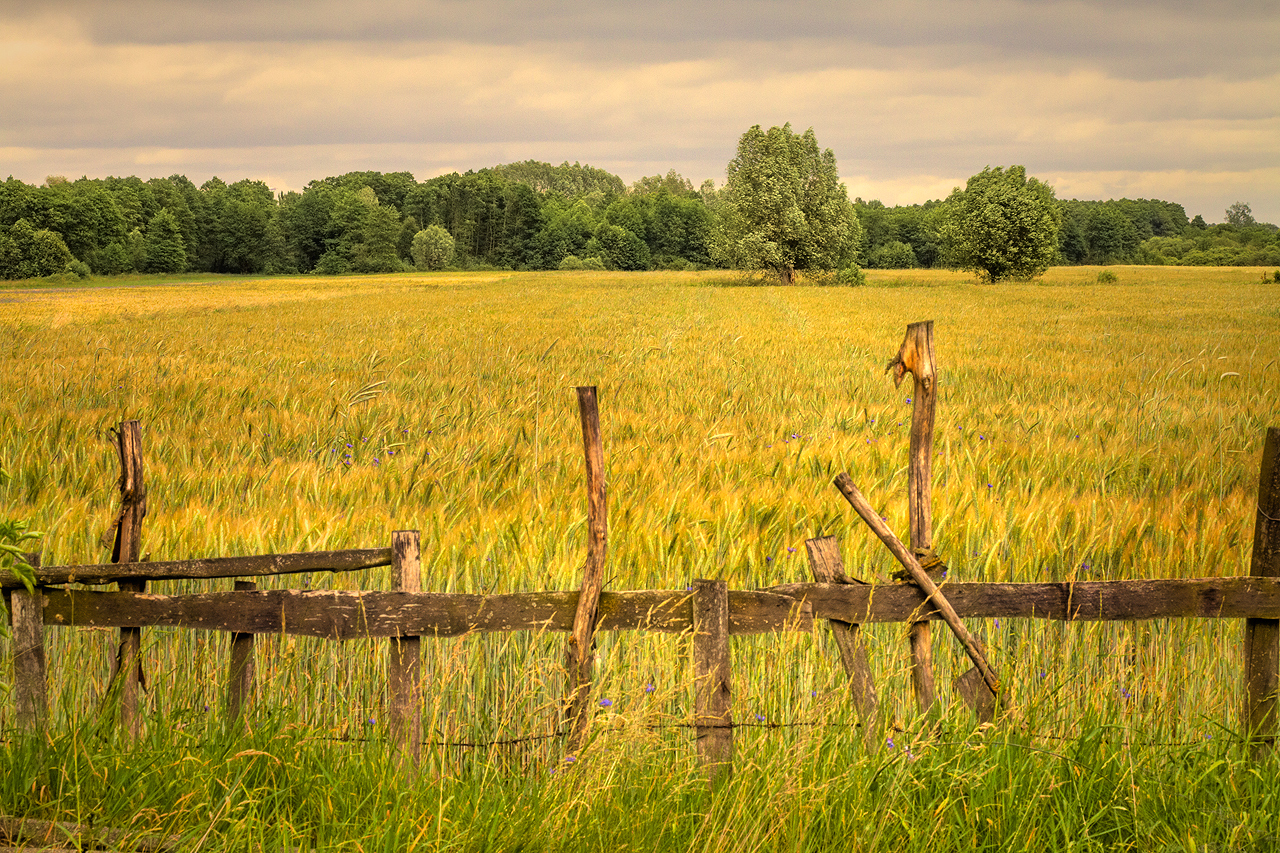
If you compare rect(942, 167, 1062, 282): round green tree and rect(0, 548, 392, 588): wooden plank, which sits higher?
rect(942, 167, 1062, 282): round green tree

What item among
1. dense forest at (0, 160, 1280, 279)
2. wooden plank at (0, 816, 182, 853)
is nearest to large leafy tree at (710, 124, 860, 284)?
dense forest at (0, 160, 1280, 279)

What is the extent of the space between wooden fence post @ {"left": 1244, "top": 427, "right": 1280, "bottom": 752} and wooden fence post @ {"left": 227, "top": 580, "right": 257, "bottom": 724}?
3.45 m

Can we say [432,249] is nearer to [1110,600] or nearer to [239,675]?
[239,675]

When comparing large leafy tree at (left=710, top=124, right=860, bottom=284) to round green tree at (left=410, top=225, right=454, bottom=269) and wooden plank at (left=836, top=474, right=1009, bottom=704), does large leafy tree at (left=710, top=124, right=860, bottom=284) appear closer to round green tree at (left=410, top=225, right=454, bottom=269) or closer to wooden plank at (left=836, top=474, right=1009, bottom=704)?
wooden plank at (left=836, top=474, right=1009, bottom=704)

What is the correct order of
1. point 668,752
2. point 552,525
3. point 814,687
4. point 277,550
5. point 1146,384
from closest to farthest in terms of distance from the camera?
point 668,752 → point 814,687 → point 277,550 → point 552,525 → point 1146,384

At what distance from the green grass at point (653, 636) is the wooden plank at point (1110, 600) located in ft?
0.79

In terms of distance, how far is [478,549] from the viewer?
13.5 ft

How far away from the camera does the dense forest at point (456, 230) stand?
98125 millimetres

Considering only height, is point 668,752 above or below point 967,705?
below

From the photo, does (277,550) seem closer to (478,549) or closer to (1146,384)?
(478,549)

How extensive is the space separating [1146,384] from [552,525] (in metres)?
9.28

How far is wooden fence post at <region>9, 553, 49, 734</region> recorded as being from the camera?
2.82 metres

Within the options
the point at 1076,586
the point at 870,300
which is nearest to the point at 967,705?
the point at 1076,586

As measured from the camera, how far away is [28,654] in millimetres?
2828
